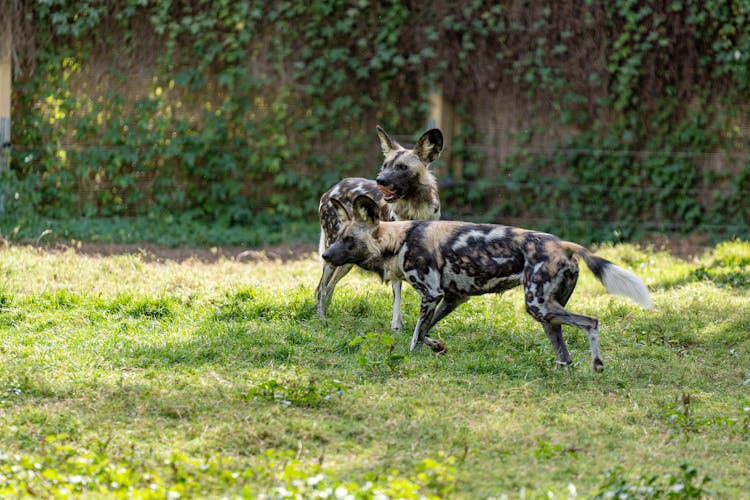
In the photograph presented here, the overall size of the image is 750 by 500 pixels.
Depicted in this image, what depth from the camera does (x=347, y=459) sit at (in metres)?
3.86

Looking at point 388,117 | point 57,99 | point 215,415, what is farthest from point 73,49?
point 215,415

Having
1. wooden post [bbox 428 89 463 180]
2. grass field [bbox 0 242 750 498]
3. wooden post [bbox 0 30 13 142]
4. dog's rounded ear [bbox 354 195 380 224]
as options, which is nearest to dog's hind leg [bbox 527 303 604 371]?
grass field [bbox 0 242 750 498]

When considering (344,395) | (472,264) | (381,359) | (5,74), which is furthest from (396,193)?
(5,74)

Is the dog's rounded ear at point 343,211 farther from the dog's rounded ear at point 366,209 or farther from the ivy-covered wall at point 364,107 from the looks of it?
the ivy-covered wall at point 364,107

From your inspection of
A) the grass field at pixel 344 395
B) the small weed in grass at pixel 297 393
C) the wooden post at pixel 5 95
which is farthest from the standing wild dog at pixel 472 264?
the wooden post at pixel 5 95

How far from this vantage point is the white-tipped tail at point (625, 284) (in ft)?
16.6

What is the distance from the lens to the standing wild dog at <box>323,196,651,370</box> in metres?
5.17

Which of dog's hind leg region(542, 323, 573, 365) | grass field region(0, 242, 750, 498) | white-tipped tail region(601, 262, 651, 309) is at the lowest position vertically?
grass field region(0, 242, 750, 498)

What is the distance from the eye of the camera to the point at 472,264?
5.45 m

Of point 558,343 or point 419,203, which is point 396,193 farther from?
point 558,343

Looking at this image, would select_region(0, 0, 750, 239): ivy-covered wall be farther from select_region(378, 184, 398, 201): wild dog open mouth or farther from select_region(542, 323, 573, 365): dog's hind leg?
select_region(542, 323, 573, 365): dog's hind leg

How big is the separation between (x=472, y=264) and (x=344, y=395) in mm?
1266

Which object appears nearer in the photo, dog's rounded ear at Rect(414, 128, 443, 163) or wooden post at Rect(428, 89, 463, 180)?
dog's rounded ear at Rect(414, 128, 443, 163)

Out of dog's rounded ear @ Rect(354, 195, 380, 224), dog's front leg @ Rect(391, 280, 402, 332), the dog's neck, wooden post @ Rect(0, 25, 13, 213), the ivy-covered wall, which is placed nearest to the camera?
dog's rounded ear @ Rect(354, 195, 380, 224)
